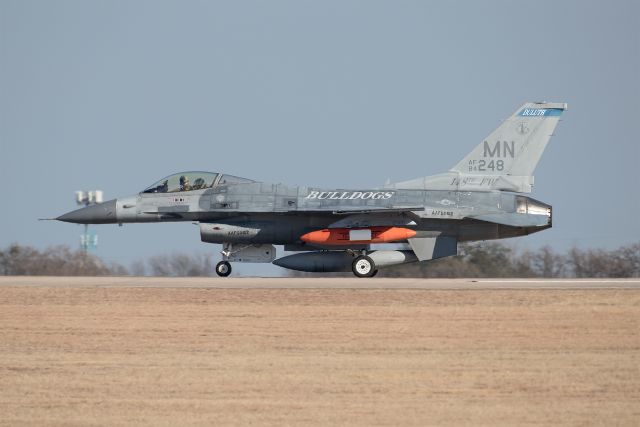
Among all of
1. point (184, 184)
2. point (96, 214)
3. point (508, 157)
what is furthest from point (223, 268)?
point (508, 157)

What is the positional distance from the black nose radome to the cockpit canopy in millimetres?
1035

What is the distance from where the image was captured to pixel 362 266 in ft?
91.1

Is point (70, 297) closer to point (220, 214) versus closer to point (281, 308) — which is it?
point (281, 308)

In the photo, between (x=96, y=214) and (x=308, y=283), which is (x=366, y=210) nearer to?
(x=308, y=283)

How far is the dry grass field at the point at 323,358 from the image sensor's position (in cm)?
1417

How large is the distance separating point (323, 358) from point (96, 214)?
552 inches

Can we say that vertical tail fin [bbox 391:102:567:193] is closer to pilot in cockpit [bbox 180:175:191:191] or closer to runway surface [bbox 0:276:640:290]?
runway surface [bbox 0:276:640:290]

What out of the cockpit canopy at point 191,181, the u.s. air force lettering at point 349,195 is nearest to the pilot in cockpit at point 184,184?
the cockpit canopy at point 191,181

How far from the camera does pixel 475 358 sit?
16.5 metres

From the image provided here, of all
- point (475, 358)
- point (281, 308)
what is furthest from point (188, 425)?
point (281, 308)

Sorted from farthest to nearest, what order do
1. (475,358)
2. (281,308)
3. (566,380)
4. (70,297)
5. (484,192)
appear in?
(484,192) → (70,297) → (281,308) → (475,358) → (566,380)

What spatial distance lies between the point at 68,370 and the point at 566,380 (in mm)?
7100

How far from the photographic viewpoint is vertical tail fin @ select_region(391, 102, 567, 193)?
1110 inches

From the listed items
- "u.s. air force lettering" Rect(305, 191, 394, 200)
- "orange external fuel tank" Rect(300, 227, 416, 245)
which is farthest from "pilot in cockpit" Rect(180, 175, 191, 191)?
"orange external fuel tank" Rect(300, 227, 416, 245)
